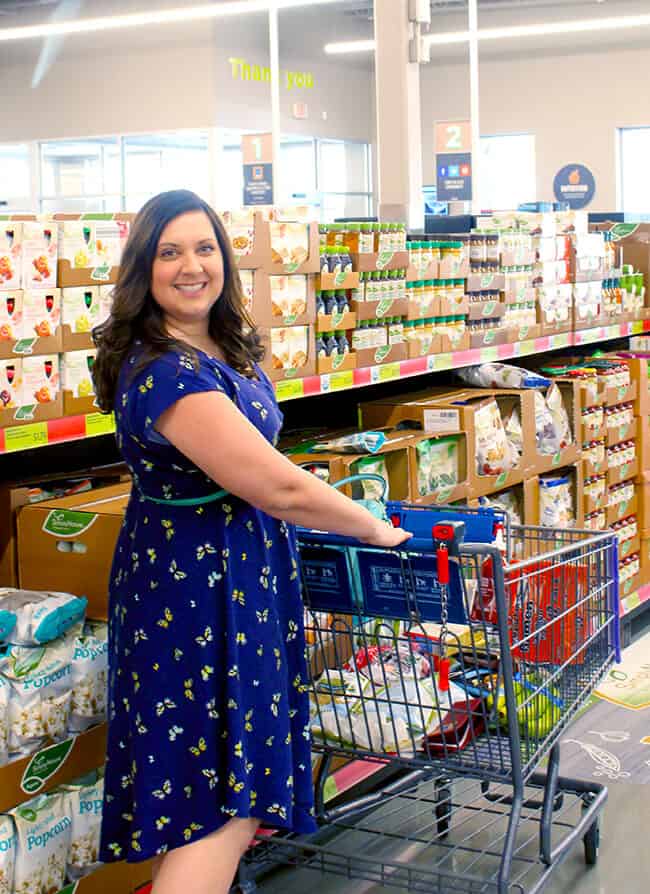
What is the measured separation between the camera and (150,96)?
1844cm

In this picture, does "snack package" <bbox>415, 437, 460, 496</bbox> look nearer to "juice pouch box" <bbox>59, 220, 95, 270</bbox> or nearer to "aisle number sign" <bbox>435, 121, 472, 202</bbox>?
"juice pouch box" <bbox>59, 220, 95, 270</bbox>

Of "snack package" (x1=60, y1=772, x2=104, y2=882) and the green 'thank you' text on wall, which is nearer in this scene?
"snack package" (x1=60, y1=772, x2=104, y2=882)

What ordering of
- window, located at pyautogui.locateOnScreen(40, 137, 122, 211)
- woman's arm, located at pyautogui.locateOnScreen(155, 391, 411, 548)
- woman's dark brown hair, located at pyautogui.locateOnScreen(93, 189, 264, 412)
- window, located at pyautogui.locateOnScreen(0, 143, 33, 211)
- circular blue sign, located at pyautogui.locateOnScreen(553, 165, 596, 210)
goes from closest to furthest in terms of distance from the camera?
woman's arm, located at pyautogui.locateOnScreen(155, 391, 411, 548), woman's dark brown hair, located at pyautogui.locateOnScreen(93, 189, 264, 412), window, located at pyautogui.locateOnScreen(40, 137, 122, 211), window, located at pyautogui.locateOnScreen(0, 143, 33, 211), circular blue sign, located at pyautogui.locateOnScreen(553, 165, 596, 210)

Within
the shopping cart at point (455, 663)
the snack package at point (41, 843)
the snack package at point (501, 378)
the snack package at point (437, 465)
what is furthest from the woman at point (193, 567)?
the snack package at point (501, 378)

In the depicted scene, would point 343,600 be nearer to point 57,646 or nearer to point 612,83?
point 57,646

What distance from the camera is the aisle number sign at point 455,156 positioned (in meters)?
9.71

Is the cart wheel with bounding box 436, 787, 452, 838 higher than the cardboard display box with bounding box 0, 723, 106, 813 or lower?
lower

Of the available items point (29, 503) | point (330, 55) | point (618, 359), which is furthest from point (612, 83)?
point (29, 503)

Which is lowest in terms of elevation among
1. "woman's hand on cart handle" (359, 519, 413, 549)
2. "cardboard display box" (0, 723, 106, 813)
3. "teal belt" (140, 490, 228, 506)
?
"cardboard display box" (0, 723, 106, 813)

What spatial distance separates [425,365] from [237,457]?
7.19ft

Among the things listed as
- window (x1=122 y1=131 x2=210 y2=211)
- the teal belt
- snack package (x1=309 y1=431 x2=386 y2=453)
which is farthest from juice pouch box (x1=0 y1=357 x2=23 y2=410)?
window (x1=122 y1=131 x2=210 y2=211)

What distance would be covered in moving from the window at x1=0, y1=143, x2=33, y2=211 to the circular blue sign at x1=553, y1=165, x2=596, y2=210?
8321 mm

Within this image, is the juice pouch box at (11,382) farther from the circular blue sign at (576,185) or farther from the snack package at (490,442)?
the circular blue sign at (576,185)

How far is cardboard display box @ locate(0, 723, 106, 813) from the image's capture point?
2.46m
